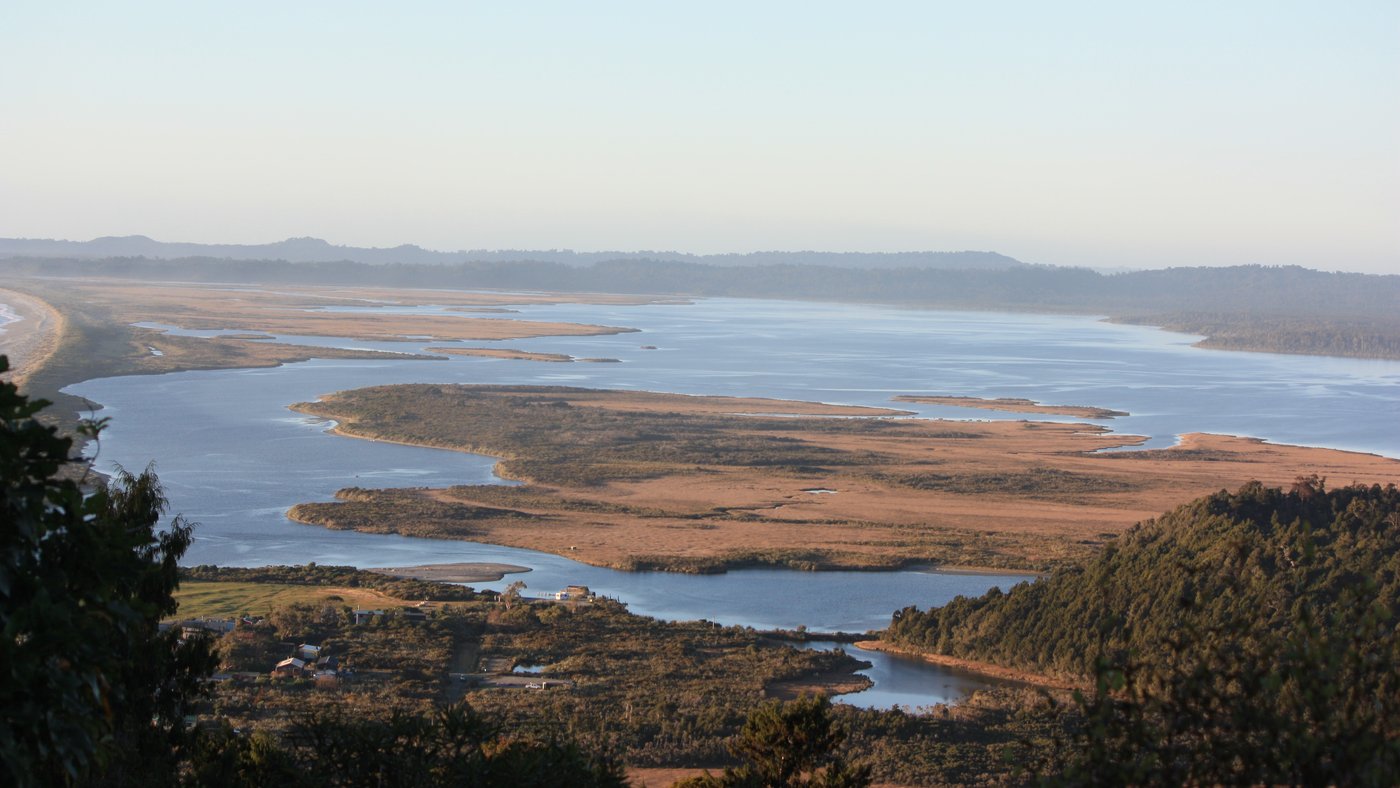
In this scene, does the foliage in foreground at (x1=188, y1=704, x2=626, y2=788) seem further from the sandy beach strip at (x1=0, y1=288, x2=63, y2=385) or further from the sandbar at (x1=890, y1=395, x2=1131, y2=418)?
the sandbar at (x1=890, y1=395, x2=1131, y2=418)

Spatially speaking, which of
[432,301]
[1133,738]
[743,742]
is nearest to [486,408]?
[743,742]

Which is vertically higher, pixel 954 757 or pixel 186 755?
pixel 186 755

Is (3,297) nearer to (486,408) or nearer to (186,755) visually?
(486,408)

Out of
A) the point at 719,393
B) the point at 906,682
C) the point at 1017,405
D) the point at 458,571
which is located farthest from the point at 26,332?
the point at 906,682

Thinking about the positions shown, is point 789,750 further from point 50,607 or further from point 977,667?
point 977,667

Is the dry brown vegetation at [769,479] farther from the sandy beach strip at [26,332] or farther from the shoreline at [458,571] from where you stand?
the sandy beach strip at [26,332]

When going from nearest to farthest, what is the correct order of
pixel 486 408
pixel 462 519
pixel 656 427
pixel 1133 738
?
1. pixel 1133 738
2. pixel 462 519
3. pixel 656 427
4. pixel 486 408
